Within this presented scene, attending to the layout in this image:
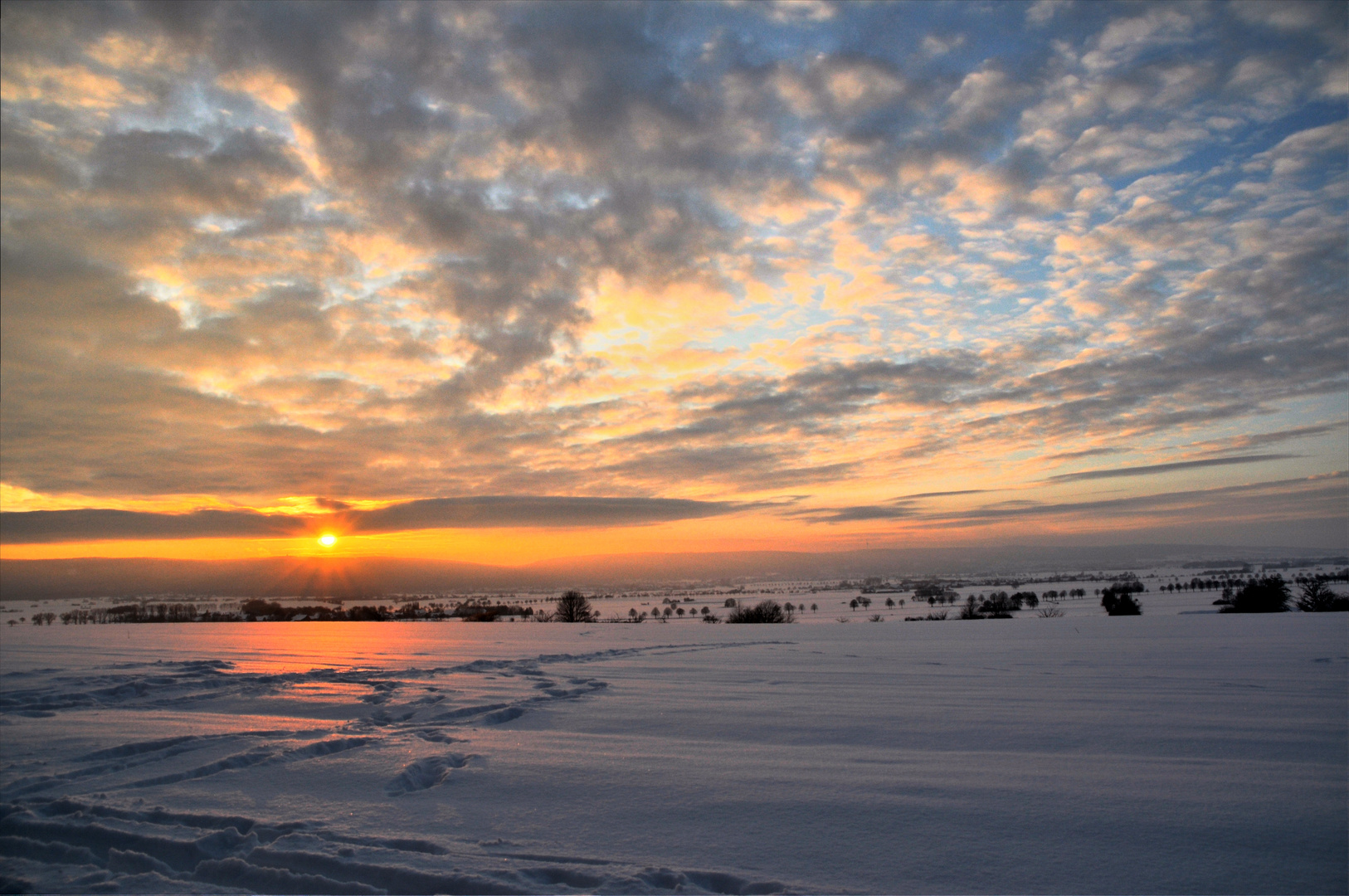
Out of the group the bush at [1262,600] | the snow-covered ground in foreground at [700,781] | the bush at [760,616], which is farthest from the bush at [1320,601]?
the bush at [760,616]

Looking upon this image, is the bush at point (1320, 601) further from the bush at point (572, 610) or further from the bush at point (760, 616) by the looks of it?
the bush at point (572, 610)

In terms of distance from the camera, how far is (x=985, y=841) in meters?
3.05

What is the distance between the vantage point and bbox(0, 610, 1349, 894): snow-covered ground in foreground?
289 centimetres

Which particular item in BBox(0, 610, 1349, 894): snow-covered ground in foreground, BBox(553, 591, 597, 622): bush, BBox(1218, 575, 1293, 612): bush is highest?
BBox(0, 610, 1349, 894): snow-covered ground in foreground

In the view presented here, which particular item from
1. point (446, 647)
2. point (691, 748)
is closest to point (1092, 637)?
point (691, 748)

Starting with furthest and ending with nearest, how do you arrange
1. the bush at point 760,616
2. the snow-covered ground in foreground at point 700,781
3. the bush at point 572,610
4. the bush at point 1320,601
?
the bush at point 572,610
the bush at point 760,616
the bush at point 1320,601
the snow-covered ground in foreground at point 700,781

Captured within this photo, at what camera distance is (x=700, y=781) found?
4.04 metres

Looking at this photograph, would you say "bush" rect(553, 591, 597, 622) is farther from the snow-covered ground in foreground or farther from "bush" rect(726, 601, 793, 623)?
the snow-covered ground in foreground

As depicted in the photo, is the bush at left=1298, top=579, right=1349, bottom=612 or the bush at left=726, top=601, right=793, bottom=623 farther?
the bush at left=726, top=601, right=793, bottom=623

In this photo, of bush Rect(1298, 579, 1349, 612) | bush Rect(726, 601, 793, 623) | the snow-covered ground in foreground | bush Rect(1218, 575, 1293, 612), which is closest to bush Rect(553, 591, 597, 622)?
bush Rect(726, 601, 793, 623)

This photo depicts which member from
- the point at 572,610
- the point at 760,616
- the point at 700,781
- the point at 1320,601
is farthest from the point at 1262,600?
the point at 572,610

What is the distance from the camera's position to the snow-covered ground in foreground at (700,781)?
2.89 meters

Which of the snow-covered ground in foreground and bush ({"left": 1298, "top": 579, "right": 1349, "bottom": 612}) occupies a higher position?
the snow-covered ground in foreground

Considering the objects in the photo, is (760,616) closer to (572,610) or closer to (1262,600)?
(572,610)
